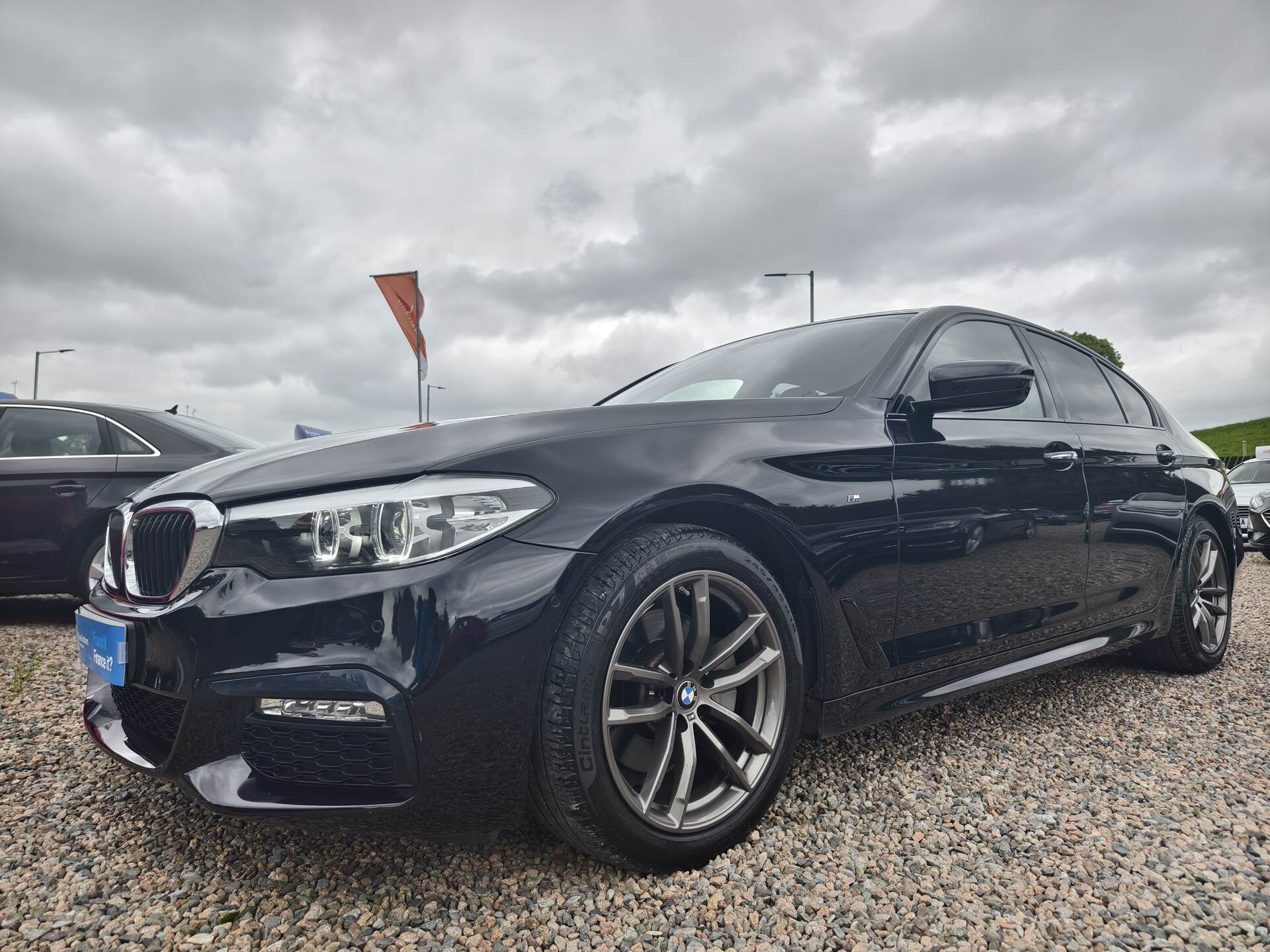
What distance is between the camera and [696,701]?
1896 mm

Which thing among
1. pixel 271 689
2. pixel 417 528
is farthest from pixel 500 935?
pixel 417 528

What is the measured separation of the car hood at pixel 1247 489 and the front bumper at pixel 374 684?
13.1m

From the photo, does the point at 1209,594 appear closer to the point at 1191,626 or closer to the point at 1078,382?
the point at 1191,626

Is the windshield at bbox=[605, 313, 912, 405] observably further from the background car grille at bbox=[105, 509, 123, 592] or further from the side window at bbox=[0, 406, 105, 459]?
the side window at bbox=[0, 406, 105, 459]

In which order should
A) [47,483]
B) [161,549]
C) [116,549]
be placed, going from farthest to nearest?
[47,483] → [116,549] → [161,549]

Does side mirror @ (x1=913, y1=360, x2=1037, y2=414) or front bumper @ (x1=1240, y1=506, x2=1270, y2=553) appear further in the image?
front bumper @ (x1=1240, y1=506, x2=1270, y2=553)

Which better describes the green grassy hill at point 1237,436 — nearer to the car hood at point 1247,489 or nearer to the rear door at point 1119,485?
the car hood at point 1247,489

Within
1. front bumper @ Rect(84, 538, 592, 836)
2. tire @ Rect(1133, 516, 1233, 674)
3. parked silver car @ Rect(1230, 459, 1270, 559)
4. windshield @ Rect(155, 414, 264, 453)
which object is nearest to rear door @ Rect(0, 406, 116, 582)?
windshield @ Rect(155, 414, 264, 453)

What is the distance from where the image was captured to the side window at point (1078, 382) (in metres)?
3.26

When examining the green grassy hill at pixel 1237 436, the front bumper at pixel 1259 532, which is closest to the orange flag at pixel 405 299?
the front bumper at pixel 1259 532

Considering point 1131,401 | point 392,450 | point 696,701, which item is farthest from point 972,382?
point 1131,401

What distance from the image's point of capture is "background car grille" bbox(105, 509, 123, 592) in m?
1.99

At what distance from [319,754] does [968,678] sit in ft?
6.43

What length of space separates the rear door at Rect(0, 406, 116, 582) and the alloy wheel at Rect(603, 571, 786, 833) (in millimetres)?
4480
